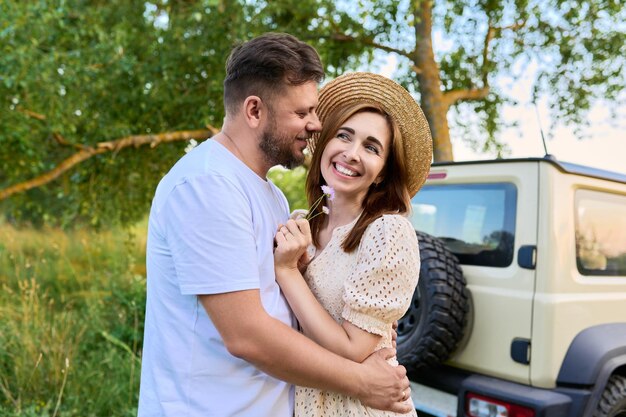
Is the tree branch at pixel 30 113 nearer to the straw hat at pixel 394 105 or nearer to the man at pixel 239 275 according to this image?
the straw hat at pixel 394 105

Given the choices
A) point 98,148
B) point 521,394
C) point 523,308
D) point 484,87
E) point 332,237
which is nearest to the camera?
point 332,237

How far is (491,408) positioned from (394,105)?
66.2 inches

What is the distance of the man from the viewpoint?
1.45 meters

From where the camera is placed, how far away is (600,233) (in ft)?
10.9

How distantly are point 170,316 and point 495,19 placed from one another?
8758mm

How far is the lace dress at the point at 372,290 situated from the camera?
5.54 ft

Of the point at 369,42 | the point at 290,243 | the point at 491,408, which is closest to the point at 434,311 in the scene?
the point at 491,408

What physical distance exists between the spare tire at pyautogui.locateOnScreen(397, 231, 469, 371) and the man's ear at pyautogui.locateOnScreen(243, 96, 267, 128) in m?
1.58

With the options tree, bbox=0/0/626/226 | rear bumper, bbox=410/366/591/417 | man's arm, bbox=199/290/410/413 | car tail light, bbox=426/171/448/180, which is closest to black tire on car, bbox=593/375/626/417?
rear bumper, bbox=410/366/591/417

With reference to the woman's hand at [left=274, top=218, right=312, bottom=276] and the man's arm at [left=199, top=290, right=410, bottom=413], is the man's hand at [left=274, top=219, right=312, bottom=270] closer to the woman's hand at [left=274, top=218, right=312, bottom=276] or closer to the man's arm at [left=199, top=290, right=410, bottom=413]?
the woman's hand at [left=274, top=218, right=312, bottom=276]

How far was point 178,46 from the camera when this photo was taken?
294 inches

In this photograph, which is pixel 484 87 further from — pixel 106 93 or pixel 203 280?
pixel 203 280

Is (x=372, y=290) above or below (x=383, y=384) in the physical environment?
above

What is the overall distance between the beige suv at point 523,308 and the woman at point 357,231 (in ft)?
3.44
